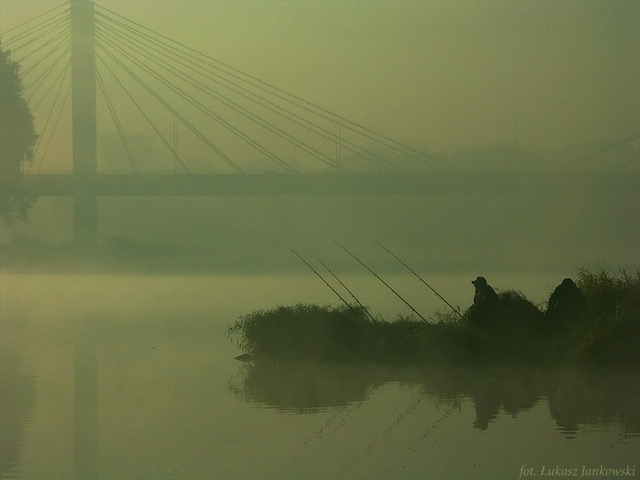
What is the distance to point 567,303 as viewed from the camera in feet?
32.7

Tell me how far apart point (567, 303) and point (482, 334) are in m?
0.76

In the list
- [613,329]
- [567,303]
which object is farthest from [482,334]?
[613,329]

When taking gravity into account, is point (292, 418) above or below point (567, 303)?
below

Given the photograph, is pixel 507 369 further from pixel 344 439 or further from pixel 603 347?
pixel 344 439

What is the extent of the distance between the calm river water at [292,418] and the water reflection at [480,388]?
0.01 metres

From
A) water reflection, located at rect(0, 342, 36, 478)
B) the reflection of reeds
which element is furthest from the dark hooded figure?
water reflection, located at rect(0, 342, 36, 478)

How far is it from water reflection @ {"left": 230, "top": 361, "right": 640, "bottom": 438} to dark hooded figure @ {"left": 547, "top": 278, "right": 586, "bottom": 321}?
0.62 meters

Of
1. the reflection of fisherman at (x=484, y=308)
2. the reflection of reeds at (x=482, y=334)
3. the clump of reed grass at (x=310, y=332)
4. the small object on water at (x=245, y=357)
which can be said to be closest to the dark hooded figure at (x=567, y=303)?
the reflection of reeds at (x=482, y=334)

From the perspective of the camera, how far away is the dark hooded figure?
32.6 feet

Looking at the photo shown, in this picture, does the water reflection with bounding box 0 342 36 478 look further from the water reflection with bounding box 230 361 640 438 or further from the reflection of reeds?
the reflection of reeds

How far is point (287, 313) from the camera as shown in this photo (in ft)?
33.7

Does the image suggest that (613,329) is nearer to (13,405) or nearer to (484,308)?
(484,308)

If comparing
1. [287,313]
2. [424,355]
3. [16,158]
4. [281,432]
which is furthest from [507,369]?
[16,158]

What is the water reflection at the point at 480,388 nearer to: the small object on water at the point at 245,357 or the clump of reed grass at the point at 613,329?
the clump of reed grass at the point at 613,329
